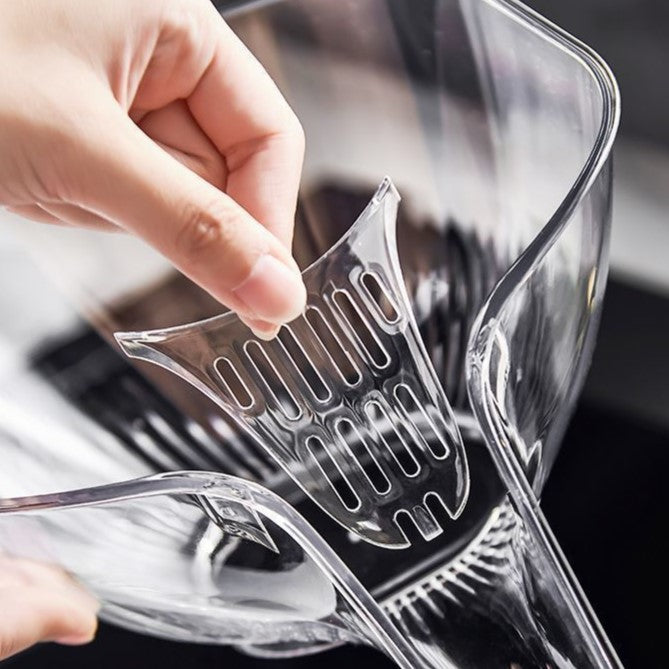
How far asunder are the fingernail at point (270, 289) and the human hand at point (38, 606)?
12cm

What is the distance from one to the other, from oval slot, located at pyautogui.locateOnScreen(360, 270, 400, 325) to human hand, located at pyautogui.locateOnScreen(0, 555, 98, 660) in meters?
0.19

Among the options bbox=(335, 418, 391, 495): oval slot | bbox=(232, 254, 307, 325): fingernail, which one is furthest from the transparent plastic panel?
bbox=(232, 254, 307, 325): fingernail

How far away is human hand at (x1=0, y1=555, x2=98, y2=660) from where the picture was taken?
43 centimetres

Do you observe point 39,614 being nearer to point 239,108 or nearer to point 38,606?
point 38,606

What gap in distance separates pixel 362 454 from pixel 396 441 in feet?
0.06

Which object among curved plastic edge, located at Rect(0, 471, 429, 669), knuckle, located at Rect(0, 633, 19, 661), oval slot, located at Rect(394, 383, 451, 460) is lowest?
oval slot, located at Rect(394, 383, 451, 460)

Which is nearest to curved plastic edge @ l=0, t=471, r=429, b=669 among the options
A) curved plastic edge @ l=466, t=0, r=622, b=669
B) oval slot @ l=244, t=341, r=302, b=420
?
curved plastic edge @ l=466, t=0, r=622, b=669

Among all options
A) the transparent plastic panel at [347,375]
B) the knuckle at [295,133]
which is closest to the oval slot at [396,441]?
the transparent plastic panel at [347,375]

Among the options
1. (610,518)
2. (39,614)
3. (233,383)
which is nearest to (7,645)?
(39,614)

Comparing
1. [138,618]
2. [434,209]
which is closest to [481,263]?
[434,209]

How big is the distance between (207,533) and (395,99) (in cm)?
28

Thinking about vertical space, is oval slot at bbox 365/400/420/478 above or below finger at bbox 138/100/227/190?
below

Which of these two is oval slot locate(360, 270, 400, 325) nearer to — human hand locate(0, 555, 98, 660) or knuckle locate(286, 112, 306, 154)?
knuckle locate(286, 112, 306, 154)

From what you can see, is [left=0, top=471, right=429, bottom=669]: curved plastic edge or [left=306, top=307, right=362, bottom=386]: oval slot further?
[left=306, top=307, right=362, bottom=386]: oval slot
